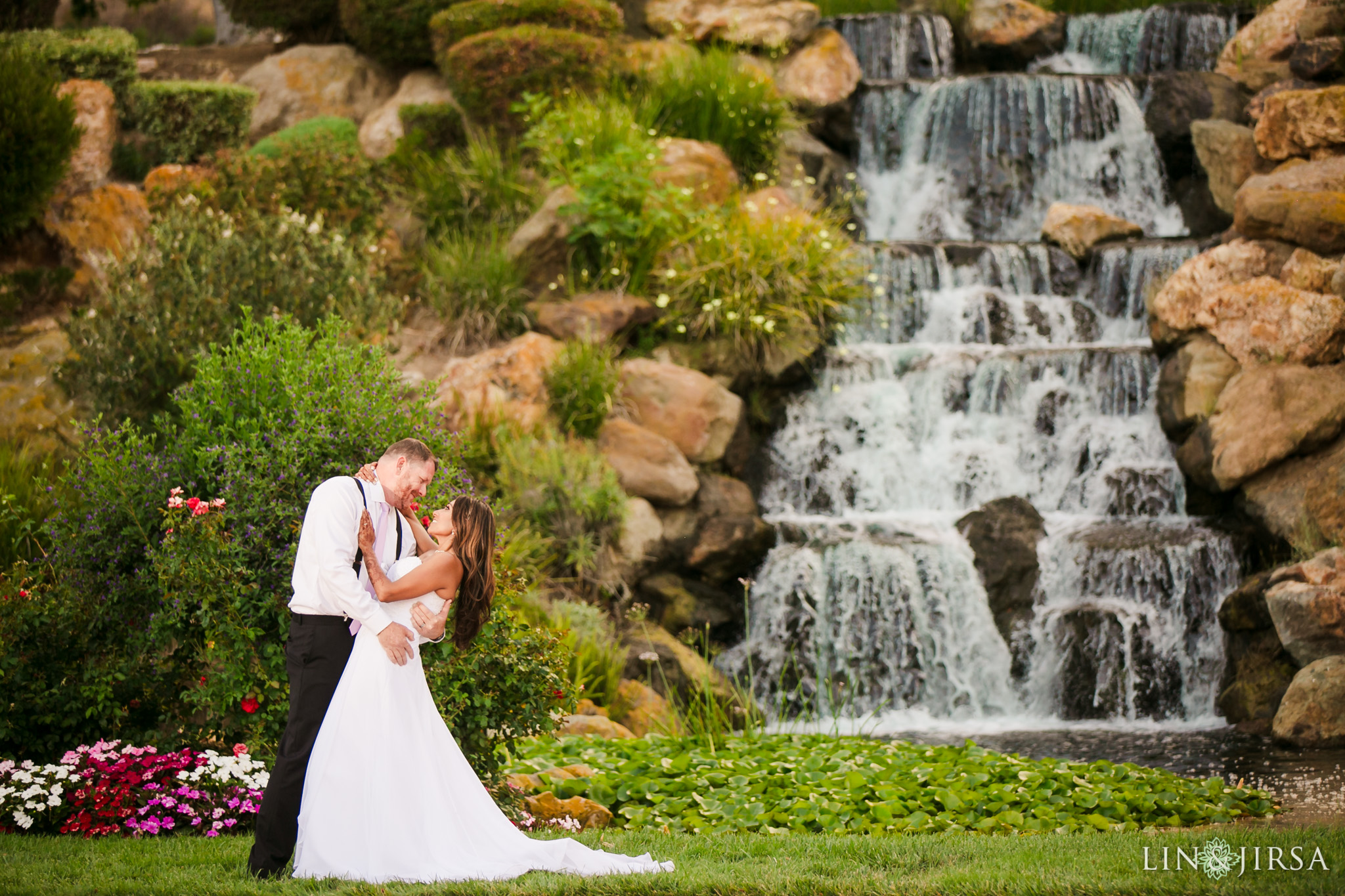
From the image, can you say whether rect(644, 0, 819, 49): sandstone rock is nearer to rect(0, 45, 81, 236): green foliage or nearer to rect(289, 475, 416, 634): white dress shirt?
rect(0, 45, 81, 236): green foliage

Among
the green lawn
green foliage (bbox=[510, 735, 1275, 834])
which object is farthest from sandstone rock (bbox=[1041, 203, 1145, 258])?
the green lawn

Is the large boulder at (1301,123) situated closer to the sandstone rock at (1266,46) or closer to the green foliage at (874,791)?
the sandstone rock at (1266,46)

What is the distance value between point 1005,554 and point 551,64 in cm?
834

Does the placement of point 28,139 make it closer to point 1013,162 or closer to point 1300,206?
point 1013,162

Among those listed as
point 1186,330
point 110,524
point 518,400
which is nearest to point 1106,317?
point 1186,330

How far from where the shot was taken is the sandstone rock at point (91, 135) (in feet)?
42.9

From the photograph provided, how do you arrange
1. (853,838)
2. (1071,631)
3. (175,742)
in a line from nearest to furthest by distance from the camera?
(853,838) < (175,742) < (1071,631)

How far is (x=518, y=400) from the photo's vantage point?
11000 millimetres

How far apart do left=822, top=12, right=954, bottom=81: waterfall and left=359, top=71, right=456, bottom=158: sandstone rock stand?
641 centimetres

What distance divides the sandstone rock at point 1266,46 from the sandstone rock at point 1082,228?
12.1ft

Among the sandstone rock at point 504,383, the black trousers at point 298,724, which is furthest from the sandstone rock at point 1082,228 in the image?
the black trousers at point 298,724

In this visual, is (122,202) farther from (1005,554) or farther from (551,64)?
(1005,554)

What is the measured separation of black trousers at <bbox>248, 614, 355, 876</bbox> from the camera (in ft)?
15.1

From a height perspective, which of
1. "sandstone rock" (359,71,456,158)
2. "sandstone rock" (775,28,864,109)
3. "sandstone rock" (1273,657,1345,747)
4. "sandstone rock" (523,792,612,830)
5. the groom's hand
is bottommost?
"sandstone rock" (523,792,612,830)
